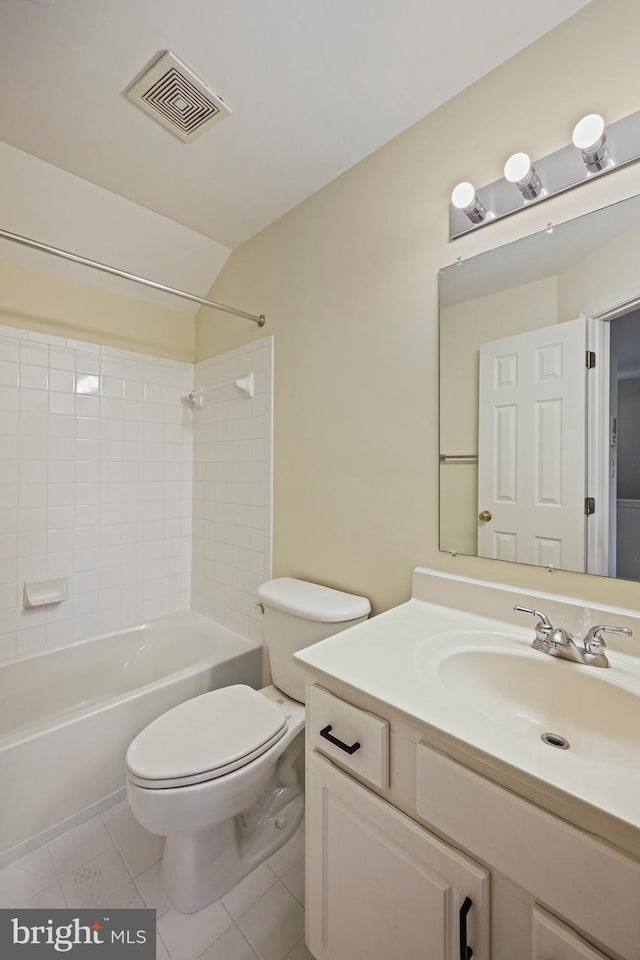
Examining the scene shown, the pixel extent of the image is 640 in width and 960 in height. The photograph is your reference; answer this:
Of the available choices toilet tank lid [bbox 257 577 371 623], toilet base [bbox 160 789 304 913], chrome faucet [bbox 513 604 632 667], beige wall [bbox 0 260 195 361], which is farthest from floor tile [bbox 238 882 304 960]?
beige wall [bbox 0 260 195 361]

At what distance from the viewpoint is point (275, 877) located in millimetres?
1288

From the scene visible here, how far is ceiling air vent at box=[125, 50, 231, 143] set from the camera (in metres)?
1.17

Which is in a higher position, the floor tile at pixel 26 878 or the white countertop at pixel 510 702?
the white countertop at pixel 510 702

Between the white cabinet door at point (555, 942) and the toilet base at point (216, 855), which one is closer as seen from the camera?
the white cabinet door at point (555, 942)

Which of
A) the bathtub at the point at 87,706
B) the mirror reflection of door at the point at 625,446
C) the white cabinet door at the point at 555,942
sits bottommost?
the bathtub at the point at 87,706

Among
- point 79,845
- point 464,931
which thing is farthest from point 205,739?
point 464,931

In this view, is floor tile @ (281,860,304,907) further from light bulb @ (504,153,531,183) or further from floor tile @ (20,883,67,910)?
light bulb @ (504,153,531,183)

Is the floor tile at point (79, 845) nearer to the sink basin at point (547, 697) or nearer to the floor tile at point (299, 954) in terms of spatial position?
the floor tile at point (299, 954)

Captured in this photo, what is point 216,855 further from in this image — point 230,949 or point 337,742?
point 337,742

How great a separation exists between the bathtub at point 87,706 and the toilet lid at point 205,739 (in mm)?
358

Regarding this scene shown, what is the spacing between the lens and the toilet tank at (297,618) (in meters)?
1.38

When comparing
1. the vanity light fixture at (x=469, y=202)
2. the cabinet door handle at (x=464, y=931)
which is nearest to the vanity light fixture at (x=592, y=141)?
the vanity light fixture at (x=469, y=202)

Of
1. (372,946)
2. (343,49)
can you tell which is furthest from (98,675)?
(343,49)

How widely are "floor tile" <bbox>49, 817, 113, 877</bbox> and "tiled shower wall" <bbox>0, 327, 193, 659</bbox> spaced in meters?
0.80
